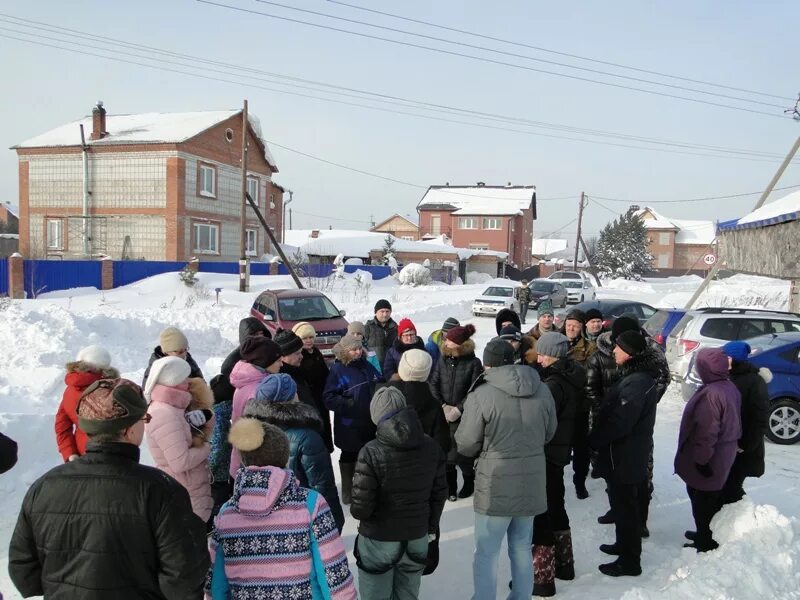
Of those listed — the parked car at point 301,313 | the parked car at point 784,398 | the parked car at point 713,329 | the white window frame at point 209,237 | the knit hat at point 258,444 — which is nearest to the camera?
the knit hat at point 258,444

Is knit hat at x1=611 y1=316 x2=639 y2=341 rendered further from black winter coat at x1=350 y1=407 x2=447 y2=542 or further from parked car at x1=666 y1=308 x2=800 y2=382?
parked car at x1=666 y1=308 x2=800 y2=382

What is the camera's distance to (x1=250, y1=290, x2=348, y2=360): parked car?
13023mm

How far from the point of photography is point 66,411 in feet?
14.3

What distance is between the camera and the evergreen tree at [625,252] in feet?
197

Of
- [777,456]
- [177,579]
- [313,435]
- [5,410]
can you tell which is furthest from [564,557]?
[5,410]

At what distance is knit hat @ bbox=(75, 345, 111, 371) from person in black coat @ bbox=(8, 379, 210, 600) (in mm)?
2335

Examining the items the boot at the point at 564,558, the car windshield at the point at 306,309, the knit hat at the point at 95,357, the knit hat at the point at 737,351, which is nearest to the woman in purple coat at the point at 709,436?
the knit hat at the point at 737,351

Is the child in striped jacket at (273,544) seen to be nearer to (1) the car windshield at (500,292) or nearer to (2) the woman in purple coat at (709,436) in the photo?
(2) the woman in purple coat at (709,436)

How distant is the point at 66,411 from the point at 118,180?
105 ft

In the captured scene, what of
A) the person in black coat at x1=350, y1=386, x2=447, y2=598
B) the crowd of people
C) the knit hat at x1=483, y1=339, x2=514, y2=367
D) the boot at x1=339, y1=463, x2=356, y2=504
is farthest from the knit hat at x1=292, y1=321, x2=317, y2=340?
the person in black coat at x1=350, y1=386, x2=447, y2=598

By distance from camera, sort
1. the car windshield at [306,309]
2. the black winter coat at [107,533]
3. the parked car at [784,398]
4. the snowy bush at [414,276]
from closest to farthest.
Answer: the black winter coat at [107,533] → the parked car at [784,398] → the car windshield at [306,309] → the snowy bush at [414,276]

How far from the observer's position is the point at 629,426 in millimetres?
4434

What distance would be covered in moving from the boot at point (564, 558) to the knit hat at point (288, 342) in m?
2.63

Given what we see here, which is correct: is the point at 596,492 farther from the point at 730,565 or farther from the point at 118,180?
the point at 118,180
